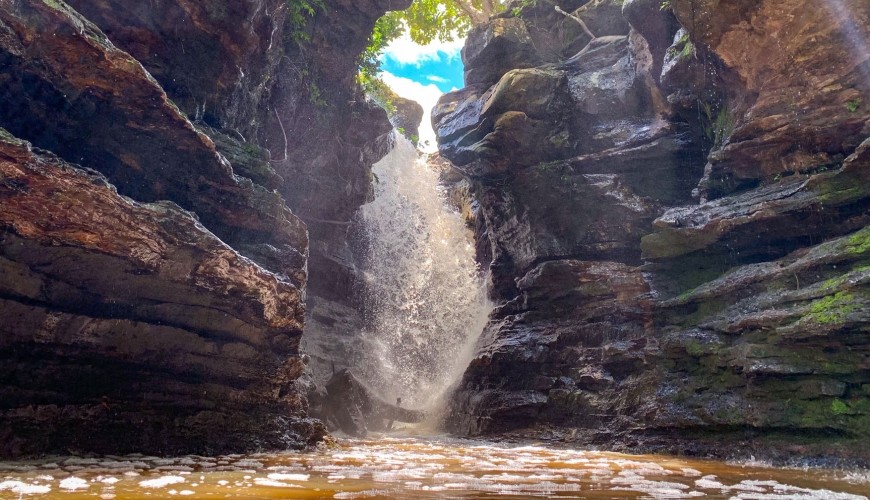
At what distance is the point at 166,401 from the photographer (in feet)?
21.2

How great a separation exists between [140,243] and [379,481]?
4.44 m

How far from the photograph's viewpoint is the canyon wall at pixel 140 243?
5.54 m

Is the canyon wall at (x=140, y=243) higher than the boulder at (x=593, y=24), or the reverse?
the boulder at (x=593, y=24)

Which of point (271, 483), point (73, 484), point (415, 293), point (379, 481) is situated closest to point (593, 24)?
point (415, 293)

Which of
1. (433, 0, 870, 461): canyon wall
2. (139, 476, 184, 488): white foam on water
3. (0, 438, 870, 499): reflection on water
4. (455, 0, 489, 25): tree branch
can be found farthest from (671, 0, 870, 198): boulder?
(455, 0, 489, 25): tree branch

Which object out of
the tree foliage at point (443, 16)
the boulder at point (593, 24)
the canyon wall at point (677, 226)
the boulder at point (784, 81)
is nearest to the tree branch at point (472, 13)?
the tree foliage at point (443, 16)

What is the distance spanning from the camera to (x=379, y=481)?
3957 mm

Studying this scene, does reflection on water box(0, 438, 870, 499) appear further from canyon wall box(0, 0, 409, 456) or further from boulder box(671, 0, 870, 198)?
boulder box(671, 0, 870, 198)

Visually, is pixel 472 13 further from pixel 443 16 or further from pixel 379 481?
pixel 379 481

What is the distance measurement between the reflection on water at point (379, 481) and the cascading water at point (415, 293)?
1214 cm

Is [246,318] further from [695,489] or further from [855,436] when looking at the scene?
[855,436]

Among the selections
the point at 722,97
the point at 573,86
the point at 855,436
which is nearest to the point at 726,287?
the point at 855,436

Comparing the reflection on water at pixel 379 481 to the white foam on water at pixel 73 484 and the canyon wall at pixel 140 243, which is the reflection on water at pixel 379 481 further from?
the canyon wall at pixel 140 243

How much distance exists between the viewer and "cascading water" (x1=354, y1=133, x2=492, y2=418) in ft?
60.5
